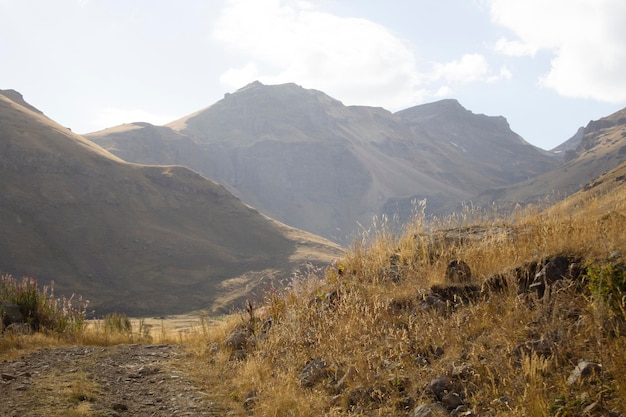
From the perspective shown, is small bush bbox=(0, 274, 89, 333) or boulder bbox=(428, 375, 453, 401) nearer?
boulder bbox=(428, 375, 453, 401)

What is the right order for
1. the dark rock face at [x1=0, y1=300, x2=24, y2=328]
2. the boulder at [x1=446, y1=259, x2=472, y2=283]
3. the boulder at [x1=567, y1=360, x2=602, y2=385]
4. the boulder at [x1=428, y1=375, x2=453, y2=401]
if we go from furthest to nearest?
the dark rock face at [x1=0, y1=300, x2=24, y2=328]
the boulder at [x1=446, y1=259, x2=472, y2=283]
the boulder at [x1=428, y1=375, x2=453, y2=401]
the boulder at [x1=567, y1=360, x2=602, y2=385]

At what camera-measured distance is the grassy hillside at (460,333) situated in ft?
14.5

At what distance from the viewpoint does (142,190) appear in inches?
4811

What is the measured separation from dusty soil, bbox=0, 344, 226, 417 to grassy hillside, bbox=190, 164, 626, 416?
0.61 meters

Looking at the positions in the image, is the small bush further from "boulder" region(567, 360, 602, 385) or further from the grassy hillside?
"boulder" region(567, 360, 602, 385)

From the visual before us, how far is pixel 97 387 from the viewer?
283 inches

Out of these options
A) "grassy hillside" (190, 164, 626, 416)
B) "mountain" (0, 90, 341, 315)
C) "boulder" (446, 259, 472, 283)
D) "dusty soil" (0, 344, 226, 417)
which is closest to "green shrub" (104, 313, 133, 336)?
"dusty soil" (0, 344, 226, 417)

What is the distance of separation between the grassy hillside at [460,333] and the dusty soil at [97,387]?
607mm

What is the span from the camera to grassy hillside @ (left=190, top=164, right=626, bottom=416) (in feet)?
14.5

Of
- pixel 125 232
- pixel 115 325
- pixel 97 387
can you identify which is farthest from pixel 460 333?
pixel 125 232

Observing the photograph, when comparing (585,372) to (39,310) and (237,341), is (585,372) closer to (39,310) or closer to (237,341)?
(237,341)

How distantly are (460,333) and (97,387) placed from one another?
5.40 metres

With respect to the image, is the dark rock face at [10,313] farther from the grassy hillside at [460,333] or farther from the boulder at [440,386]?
the boulder at [440,386]

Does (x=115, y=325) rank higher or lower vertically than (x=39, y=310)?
lower
